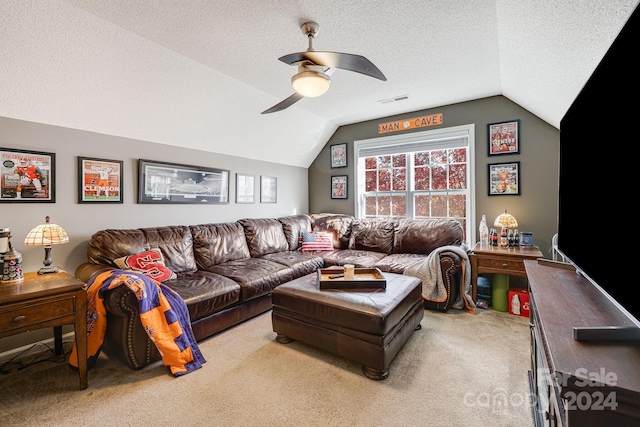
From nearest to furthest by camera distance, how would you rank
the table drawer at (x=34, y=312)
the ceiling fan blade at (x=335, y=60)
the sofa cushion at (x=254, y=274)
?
the table drawer at (x=34, y=312)
the ceiling fan blade at (x=335, y=60)
the sofa cushion at (x=254, y=274)

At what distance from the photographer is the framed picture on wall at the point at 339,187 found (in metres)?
5.05

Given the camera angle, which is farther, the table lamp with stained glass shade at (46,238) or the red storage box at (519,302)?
the red storage box at (519,302)

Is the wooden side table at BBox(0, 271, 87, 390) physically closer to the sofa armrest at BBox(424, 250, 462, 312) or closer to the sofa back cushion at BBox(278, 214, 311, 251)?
the sofa back cushion at BBox(278, 214, 311, 251)

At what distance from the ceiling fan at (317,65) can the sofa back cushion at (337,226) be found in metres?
2.63

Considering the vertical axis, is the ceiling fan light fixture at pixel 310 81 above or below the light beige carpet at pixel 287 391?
above

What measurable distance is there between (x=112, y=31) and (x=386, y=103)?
10.2 feet

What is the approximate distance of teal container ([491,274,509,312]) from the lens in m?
3.06

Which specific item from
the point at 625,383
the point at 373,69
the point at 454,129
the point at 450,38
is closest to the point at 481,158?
the point at 454,129

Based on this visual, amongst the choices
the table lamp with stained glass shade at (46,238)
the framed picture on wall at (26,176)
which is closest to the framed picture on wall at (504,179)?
the table lamp with stained glass shade at (46,238)

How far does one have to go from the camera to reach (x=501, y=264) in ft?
9.82

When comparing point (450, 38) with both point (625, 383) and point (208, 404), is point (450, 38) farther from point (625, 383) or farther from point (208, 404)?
point (208, 404)

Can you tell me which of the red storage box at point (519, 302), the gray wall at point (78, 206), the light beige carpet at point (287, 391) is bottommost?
the light beige carpet at point (287, 391)

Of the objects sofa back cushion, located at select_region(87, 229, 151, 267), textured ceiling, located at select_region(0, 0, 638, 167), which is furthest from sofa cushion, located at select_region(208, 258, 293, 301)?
textured ceiling, located at select_region(0, 0, 638, 167)

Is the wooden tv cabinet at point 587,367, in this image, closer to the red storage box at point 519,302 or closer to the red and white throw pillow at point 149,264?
the red storage box at point 519,302
